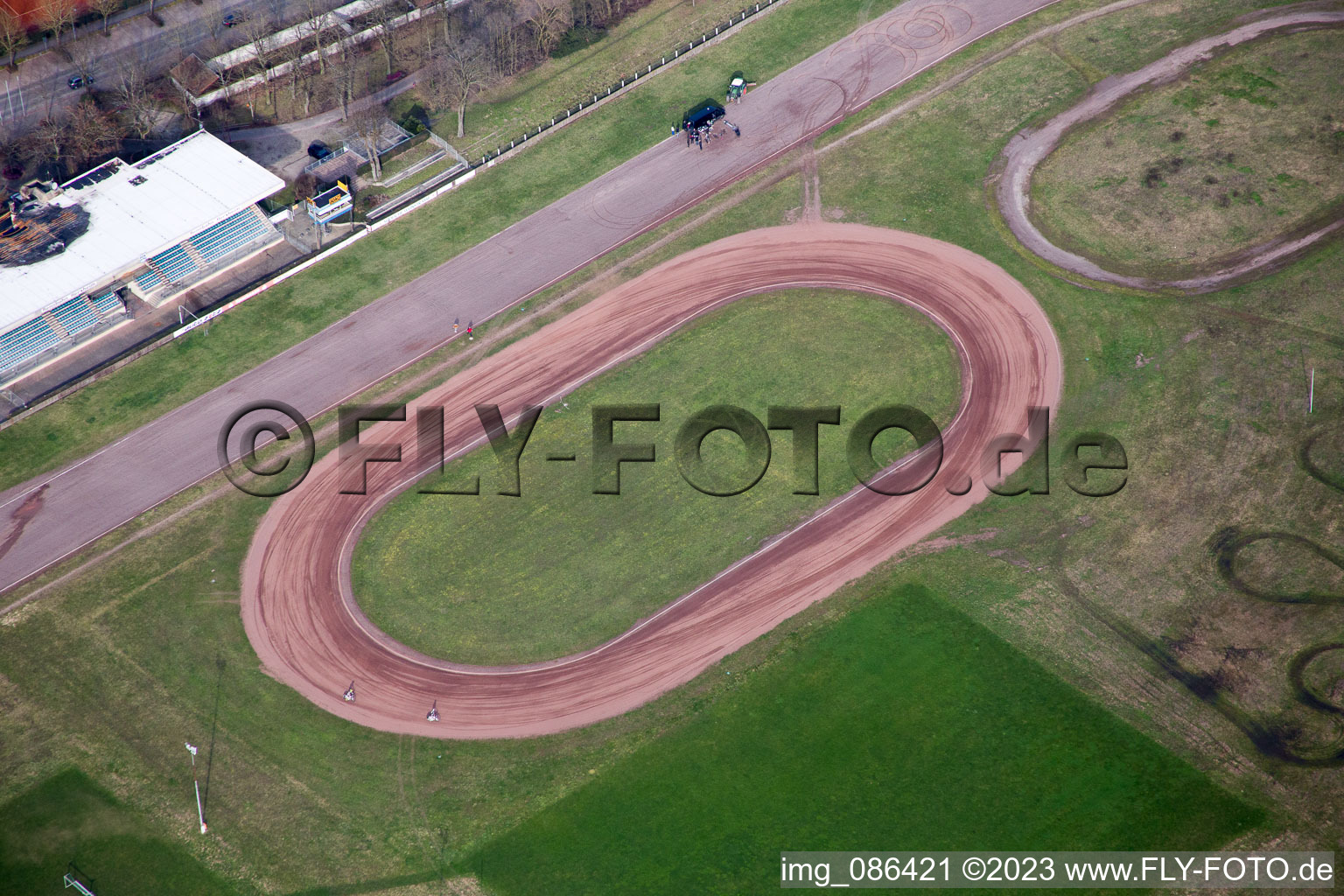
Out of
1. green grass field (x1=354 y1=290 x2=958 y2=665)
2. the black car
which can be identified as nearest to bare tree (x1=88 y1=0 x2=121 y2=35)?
the black car

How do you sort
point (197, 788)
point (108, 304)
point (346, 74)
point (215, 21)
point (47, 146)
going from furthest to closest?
point (215, 21)
point (346, 74)
point (47, 146)
point (108, 304)
point (197, 788)

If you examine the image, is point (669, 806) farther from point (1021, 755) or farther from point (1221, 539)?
point (1221, 539)

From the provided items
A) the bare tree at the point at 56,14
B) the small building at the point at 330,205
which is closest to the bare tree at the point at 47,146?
the bare tree at the point at 56,14

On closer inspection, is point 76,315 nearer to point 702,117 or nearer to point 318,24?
point 318,24

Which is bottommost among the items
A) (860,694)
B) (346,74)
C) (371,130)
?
(860,694)

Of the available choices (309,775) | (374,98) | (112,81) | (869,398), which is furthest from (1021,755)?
(112,81)

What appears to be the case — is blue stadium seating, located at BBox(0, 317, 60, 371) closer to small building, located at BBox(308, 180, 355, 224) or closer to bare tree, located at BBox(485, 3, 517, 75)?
small building, located at BBox(308, 180, 355, 224)

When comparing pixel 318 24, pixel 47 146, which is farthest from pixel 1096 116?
pixel 47 146
